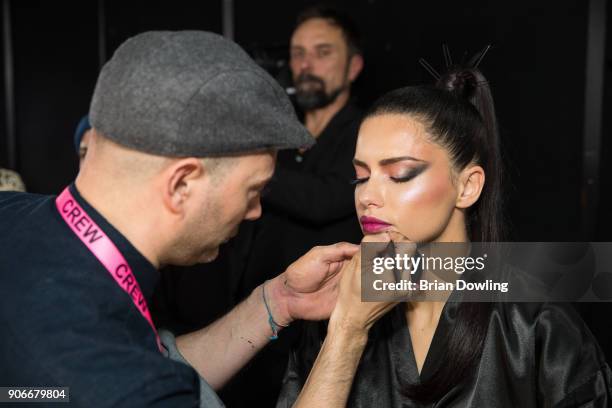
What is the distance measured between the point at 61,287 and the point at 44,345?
0.07 m

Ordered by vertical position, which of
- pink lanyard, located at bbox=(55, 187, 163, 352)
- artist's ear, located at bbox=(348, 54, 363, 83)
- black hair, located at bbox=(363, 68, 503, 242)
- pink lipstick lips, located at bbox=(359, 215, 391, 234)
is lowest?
pink lanyard, located at bbox=(55, 187, 163, 352)

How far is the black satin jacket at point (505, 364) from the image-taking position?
3.63 feet

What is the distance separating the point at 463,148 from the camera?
129 centimetres

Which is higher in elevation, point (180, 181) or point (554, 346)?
point (180, 181)

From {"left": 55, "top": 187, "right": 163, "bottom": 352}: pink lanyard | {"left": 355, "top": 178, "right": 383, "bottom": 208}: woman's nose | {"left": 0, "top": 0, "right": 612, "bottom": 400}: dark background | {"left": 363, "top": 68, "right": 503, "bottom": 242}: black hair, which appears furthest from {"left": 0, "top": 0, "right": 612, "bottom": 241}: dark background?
{"left": 55, "top": 187, "right": 163, "bottom": 352}: pink lanyard

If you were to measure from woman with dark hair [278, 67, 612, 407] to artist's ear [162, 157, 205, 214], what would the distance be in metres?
0.47

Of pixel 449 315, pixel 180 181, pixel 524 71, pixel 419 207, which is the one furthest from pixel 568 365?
pixel 524 71

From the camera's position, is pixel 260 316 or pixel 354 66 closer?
pixel 260 316

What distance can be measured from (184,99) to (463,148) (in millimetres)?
674

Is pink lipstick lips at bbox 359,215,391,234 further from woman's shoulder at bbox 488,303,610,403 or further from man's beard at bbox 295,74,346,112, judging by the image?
man's beard at bbox 295,74,346,112

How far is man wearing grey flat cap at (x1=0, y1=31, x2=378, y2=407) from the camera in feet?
2.43

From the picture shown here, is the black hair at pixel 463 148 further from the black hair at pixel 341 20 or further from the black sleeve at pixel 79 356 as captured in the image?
the black hair at pixel 341 20

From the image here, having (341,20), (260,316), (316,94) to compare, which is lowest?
(260,316)

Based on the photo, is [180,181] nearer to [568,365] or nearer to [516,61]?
[568,365]
